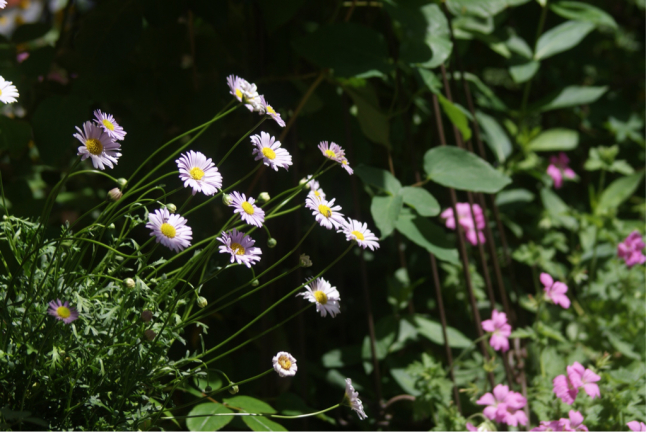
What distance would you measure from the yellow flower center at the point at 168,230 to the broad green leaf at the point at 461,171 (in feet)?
1.84

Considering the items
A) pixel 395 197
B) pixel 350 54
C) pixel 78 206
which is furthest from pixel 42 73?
pixel 395 197

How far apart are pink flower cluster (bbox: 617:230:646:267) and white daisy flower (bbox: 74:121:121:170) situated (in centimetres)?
109

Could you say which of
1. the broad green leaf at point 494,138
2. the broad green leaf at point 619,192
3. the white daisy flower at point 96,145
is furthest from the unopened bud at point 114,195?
the broad green leaf at point 619,192

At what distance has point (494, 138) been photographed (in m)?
1.31

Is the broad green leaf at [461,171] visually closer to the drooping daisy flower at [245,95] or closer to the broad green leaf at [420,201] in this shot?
the broad green leaf at [420,201]

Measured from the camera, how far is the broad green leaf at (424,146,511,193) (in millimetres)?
930

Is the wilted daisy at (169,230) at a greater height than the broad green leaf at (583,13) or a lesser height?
lesser

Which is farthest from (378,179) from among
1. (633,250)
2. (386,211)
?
(633,250)

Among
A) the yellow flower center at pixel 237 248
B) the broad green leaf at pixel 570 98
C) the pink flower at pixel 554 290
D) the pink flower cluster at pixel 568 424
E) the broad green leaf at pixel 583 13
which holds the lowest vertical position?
the pink flower cluster at pixel 568 424

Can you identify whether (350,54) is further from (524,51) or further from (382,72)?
(524,51)

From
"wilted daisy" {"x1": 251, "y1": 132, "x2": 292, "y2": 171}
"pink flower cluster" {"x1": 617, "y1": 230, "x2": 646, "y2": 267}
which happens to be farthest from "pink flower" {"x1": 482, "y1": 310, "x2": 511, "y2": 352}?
"wilted daisy" {"x1": 251, "y1": 132, "x2": 292, "y2": 171}

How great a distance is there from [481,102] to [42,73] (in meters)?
1.03

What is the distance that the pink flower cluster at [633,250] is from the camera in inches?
45.3

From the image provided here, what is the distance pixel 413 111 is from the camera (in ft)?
4.15
